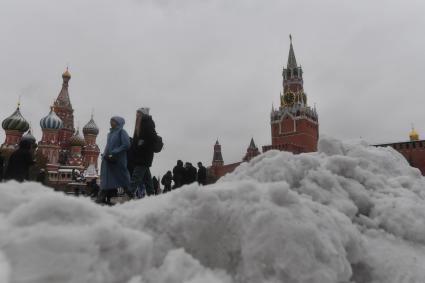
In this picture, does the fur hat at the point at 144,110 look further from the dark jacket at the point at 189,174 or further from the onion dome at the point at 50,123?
the onion dome at the point at 50,123

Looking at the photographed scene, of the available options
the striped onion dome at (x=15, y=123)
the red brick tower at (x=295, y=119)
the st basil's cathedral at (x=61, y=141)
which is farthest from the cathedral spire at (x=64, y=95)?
the red brick tower at (x=295, y=119)

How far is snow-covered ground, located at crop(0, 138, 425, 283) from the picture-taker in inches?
55.6

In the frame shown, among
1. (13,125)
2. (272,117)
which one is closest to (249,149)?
(272,117)

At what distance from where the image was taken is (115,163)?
4.96 meters

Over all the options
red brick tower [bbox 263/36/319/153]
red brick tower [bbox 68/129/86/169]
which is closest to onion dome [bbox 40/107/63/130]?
red brick tower [bbox 68/129/86/169]

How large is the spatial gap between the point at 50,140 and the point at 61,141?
6.15 meters

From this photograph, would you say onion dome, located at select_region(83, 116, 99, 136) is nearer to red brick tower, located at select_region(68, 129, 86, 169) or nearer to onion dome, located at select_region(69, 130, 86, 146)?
red brick tower, located at select_region(68, 129, 86, 169)

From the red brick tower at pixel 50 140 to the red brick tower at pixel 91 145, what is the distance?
4.42 meters

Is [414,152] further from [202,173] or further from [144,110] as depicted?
[144,110]

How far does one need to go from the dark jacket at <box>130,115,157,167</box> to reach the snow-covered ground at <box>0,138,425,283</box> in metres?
3.03

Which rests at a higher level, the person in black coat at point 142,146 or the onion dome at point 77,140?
the onion dome at point 77,140

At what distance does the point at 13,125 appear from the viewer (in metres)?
39.8

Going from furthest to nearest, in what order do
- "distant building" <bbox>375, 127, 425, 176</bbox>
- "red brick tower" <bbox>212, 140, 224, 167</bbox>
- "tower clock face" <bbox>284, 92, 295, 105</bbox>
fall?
"red brick tower" <bbox>212, 140, 224, 167</bbox> < "tower clock face" <bbox>284, 92, 295, 105</bbox> < "distant building" <bbox>375, 127, 425, 176</bbox>

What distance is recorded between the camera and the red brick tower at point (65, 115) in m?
47.8
